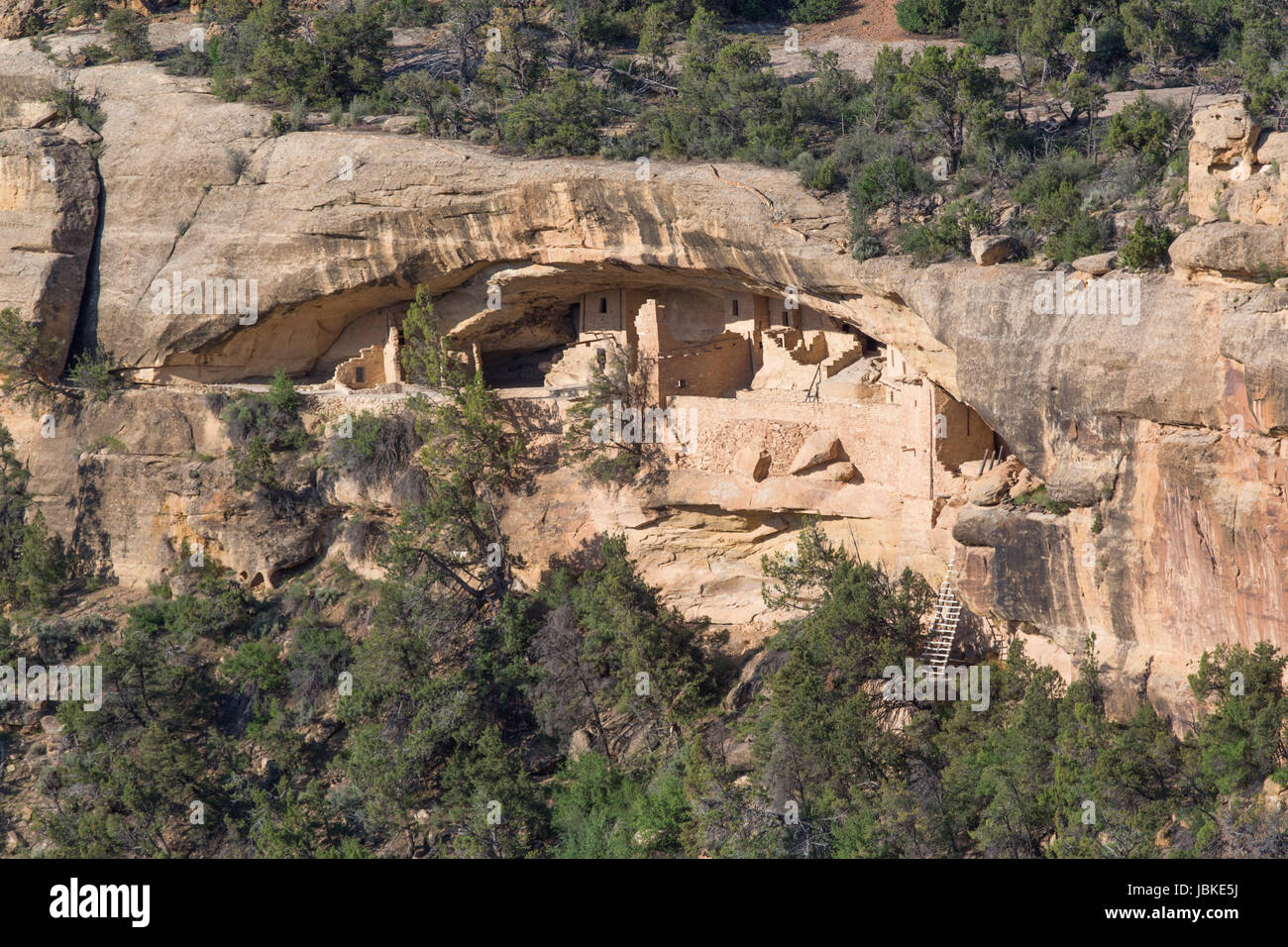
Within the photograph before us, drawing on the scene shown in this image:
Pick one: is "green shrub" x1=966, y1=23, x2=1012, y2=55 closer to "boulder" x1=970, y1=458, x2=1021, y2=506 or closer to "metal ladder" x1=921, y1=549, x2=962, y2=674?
"boulder" x1=970, y1=458, x2=1021, y2=506

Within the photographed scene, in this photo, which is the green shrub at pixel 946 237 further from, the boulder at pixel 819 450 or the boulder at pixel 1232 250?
the boulder at pixel 1232 250

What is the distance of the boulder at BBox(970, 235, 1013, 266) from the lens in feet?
82.0

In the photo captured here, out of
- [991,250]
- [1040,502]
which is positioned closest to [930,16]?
[991,250]

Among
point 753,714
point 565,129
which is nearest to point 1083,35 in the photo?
point 565,129

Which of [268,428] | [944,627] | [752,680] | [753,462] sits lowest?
[752,680]

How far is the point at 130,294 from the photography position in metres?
32.8

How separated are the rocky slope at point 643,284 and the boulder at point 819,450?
1325 millimetres

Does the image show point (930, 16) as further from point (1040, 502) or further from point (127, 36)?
point (127, 36)

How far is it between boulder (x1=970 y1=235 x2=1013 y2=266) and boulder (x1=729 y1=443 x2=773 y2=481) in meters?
4.87

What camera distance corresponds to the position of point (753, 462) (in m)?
28.0

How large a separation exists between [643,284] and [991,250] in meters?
7.85

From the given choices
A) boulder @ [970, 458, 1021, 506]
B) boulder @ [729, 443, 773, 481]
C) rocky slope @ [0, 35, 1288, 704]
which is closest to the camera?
rocky slope @ [0, 35, 1288, 704]

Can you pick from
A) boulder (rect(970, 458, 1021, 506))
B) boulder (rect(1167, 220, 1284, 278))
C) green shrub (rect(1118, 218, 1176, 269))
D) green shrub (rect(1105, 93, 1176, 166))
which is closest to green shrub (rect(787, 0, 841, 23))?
green shrub (rect(1105, 93, 1176, 166))

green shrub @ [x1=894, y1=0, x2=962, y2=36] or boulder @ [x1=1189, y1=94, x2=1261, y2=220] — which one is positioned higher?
boulder @ [x1=1189, y1=94, x2=1261, y2=220]
